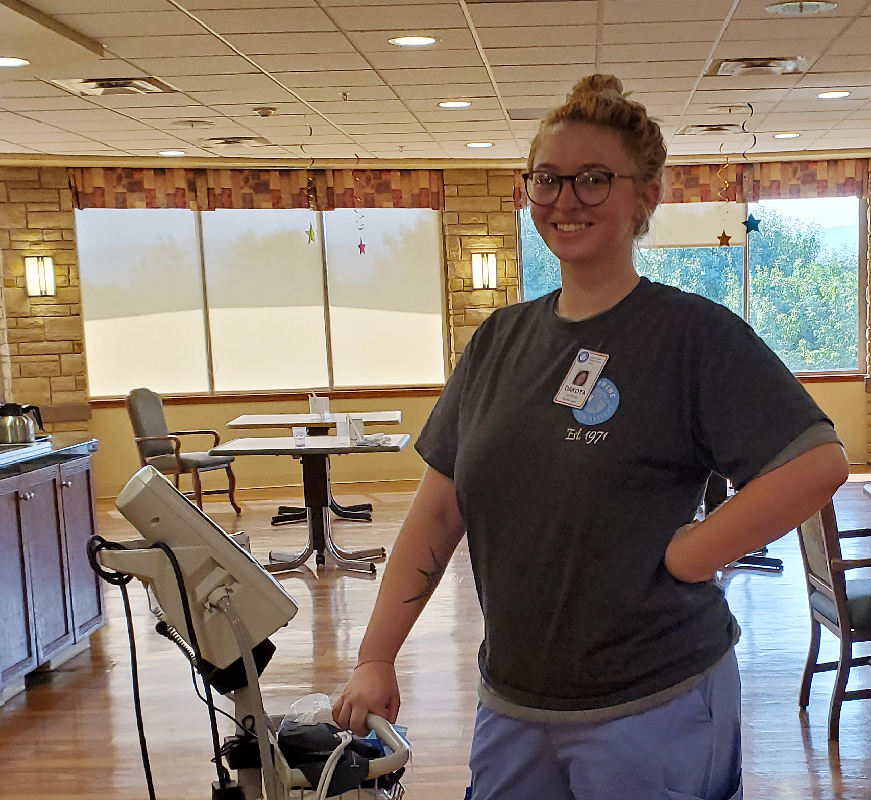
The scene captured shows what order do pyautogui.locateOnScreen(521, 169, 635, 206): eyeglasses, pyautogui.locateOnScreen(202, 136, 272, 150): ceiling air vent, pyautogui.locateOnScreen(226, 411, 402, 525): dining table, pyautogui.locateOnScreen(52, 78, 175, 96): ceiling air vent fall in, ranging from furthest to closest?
pyautogui.locateOnScreen(202, 136, 272, 150): ceiling air vent → pyautogui.locateOnScreen(226, 411, 402, 525): dining table → pyautogui.locateOnScreen(52, 78, 175, 96): ceiling air vent → pyautogui.locateOnScreen(521, 169, 635, 206): eyeglasses

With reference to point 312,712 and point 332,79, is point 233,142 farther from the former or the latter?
point 312,712

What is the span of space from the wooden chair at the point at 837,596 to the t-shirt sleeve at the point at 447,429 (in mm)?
2031

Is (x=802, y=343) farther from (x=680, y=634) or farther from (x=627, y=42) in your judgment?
(x=680, y=634)

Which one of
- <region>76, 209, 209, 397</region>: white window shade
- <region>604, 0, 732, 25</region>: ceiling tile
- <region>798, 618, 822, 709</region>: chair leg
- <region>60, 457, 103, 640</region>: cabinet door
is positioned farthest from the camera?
<region>76, 209, 209, 397</region>: white window shade

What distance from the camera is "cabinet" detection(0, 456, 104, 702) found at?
12.3ft

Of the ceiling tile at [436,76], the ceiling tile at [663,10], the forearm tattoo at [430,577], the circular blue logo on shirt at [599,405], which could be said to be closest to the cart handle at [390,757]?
the forearm tattoo at [430,577]

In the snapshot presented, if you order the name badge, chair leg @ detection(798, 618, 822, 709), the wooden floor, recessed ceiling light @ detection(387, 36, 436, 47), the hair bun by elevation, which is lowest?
the wooden floor

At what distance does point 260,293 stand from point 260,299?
0.17ft

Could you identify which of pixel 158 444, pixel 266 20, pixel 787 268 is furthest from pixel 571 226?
pixel 787 268

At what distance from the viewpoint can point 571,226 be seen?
1178mm

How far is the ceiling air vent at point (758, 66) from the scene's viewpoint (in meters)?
4.86

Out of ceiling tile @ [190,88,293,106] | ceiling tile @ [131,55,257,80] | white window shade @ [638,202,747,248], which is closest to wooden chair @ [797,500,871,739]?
ceiling tile @ [131,55,257,80]

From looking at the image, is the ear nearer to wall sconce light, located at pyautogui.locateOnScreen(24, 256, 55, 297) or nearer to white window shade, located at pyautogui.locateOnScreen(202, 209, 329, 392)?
white window shade, located at pyautogui.locateOnScreen(202, 209, 329, 392)

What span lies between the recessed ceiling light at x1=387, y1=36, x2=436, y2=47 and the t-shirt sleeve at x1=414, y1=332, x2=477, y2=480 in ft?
10.8
